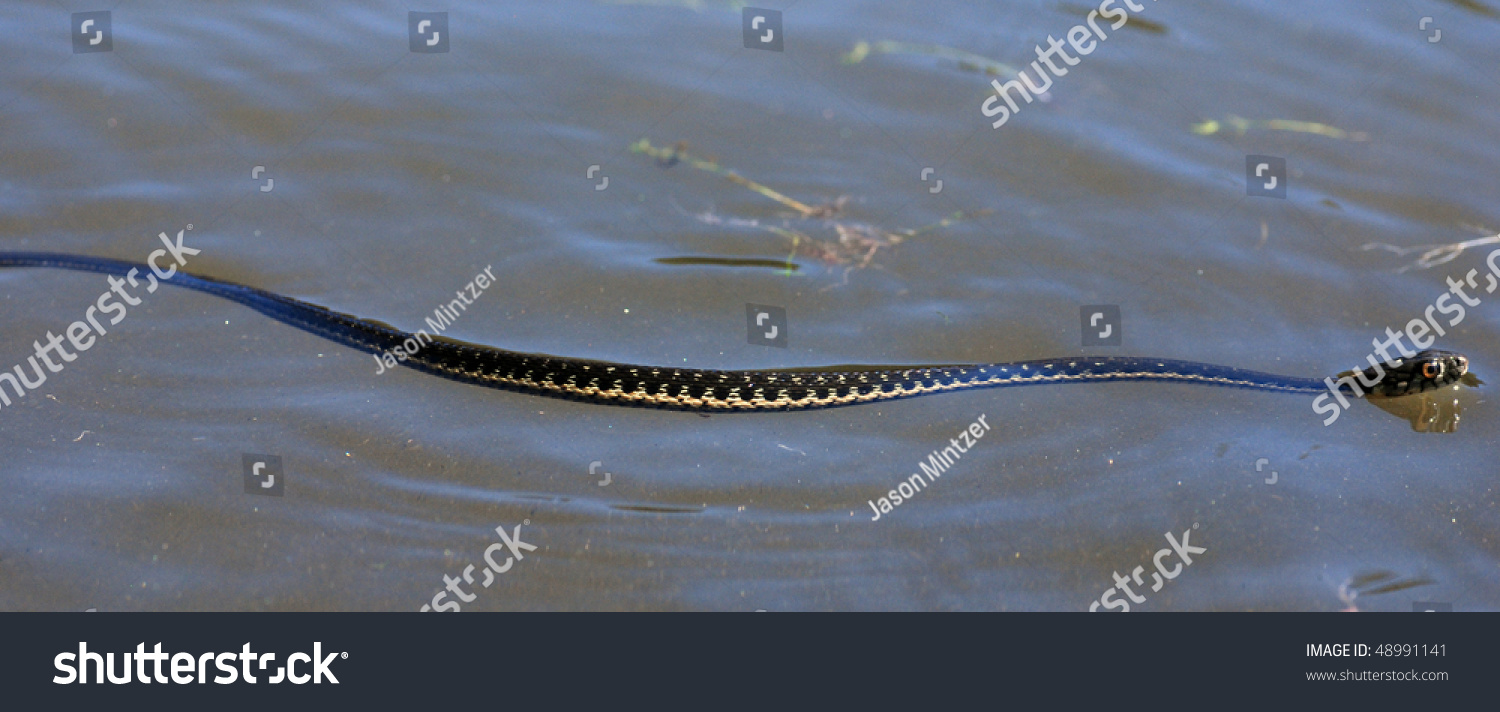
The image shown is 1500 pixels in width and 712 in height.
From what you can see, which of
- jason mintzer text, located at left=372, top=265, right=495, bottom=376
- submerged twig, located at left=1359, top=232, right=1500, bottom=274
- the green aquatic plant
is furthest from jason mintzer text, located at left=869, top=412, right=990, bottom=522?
the green aquatic plant

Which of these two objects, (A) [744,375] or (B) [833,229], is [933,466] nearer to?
(A) [744,375]

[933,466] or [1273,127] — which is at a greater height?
[1273,127]

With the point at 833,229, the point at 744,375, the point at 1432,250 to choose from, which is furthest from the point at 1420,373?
the point at 744,375

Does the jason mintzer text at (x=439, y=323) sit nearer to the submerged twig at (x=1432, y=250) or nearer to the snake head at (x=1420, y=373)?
the snake head at (x=1420, y=373)

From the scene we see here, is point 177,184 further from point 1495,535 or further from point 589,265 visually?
point 1495,535

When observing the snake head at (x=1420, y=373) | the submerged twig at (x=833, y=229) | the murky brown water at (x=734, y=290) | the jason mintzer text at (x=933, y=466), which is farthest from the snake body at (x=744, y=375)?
the submerged twig at (x=833, y=229)
